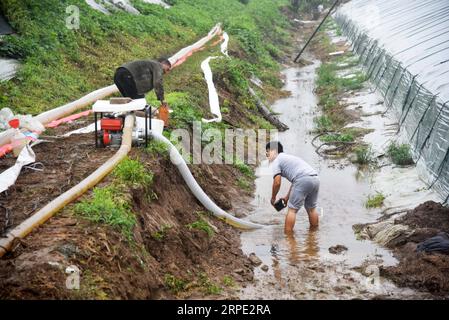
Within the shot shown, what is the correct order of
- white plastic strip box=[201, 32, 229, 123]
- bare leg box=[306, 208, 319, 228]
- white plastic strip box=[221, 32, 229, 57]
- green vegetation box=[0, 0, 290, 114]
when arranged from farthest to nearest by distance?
white plastic strip box=[221, 32, 229, 57], white plastic strip box=[201, 32, 229, 123], green vegetation box=[0, 0, 290, 114], bare leg box=[306, 208, 319, 228]

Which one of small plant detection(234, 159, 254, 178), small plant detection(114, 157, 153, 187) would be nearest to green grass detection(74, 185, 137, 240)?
small plant detection(114, 157, 153, 187)

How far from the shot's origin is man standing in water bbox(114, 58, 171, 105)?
34.4 ft

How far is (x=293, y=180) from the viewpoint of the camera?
9.72 meters

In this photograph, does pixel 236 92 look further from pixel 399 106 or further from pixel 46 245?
pixel 46 245

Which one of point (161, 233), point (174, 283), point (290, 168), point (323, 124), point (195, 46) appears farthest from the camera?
point (195, 46)

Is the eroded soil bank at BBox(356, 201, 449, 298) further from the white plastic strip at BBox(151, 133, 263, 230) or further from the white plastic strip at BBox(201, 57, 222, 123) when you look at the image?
the white plastic strip at BBox(201, 57, 222, 123)

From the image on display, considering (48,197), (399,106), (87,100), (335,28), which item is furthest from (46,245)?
(335,28)

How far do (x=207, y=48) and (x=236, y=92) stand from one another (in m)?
5.56

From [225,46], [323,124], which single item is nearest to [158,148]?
[323,124]

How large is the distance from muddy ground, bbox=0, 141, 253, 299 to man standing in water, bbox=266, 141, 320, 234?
106 cm

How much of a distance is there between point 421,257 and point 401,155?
541cm

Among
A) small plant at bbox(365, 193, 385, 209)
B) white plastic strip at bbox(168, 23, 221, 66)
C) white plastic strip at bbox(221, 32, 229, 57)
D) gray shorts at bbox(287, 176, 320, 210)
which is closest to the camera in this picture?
gray shorts at bbox(287, 176, 320, 210)

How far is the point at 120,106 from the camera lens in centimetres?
892

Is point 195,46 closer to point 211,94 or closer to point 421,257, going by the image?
point 211,94
